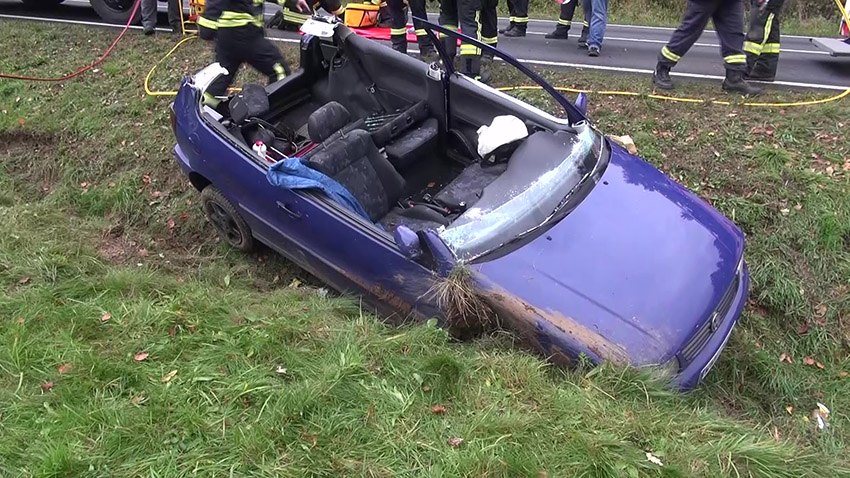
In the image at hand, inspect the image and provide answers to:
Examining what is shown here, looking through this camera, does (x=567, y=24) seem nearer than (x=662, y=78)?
No

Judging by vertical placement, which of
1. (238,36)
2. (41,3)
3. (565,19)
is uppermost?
(238,36)

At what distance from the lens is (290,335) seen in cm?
325

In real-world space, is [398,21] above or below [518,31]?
above

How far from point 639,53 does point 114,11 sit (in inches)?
304

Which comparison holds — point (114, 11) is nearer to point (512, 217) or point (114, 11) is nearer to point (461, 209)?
point (461, 209)

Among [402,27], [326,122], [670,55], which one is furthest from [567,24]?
[326,122]

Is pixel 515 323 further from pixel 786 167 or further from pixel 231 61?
pixel 231 61

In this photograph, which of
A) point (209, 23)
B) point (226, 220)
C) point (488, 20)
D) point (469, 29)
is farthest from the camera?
point (488, 20)

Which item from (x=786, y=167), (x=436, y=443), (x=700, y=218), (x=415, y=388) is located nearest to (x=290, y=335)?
(x=415, y=388)

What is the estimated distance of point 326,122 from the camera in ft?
14.1

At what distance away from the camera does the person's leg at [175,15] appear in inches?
338

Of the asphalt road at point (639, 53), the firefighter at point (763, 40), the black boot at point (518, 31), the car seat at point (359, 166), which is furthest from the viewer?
the black boot at point (518, 31)

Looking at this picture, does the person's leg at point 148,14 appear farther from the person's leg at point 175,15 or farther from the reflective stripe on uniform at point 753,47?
the reflective stripe on uniform at point 753,47

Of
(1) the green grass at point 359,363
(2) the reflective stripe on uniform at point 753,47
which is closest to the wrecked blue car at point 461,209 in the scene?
(1) the green grass at point 359,363
